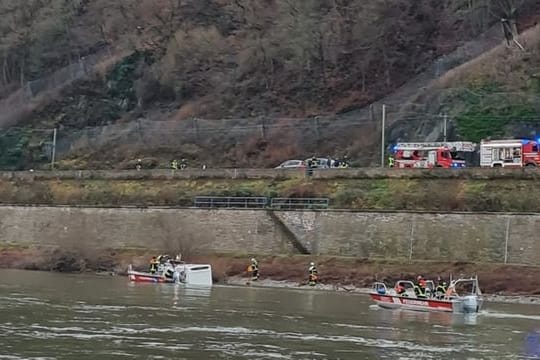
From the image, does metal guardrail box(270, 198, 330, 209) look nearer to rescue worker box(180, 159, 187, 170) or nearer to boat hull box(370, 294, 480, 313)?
boat hull box(370, 294, 480, 313)

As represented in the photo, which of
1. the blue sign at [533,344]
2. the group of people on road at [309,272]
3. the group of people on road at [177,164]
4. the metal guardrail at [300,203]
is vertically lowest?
the blue sign at [533,344]

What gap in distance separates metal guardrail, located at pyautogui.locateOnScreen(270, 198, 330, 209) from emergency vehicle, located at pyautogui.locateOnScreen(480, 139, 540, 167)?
38.2 feet

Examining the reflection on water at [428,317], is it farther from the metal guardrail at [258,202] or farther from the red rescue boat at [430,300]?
the metal guardrail at [258,202]

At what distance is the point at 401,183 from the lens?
62.7 m

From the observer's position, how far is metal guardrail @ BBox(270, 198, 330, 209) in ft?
205

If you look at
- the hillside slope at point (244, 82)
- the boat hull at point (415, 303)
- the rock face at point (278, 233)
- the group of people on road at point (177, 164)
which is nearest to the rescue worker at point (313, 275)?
the rock face at point (278, 233)

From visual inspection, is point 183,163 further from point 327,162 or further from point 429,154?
point 429,154

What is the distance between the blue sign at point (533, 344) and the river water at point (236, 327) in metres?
0.13

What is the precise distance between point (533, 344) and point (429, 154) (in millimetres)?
36558

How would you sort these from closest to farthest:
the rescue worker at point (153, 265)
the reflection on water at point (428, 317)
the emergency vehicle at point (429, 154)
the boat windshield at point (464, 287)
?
the reflection on water at point (428, 317)
the boat windshield at point (464, 287)
the rescue worker at point (153, 265)
the emergency vehicle at point (429, 154)

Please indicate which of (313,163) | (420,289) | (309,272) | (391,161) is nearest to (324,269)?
(309,272)

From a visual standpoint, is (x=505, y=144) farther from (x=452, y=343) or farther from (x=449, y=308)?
(x=452, y=343)

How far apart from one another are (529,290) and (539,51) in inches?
1270

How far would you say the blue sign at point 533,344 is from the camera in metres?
31.4
